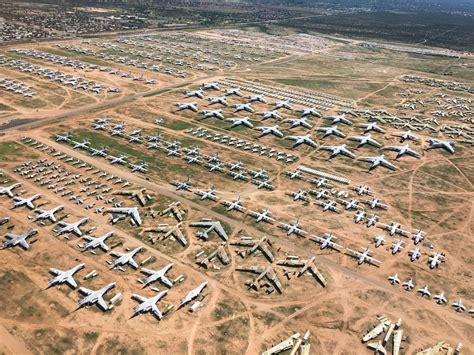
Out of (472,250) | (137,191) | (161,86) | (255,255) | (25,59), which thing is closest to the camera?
(255,255)

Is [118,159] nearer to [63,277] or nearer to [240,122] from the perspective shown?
[63,277]

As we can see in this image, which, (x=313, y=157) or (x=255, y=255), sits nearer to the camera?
(x=255, y=255)

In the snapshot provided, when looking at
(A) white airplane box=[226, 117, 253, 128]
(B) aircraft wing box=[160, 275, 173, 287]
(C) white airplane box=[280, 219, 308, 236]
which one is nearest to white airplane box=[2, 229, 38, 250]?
(B) aircraft wing box=[160, 275, 173, 287]

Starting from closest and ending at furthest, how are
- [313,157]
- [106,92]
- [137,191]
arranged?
[137,191]
[313,157]
[106,92]

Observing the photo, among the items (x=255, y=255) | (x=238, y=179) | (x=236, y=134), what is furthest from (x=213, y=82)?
(x=255, y=255)

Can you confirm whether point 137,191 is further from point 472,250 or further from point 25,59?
point 25,59

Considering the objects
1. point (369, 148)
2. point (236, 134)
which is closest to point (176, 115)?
point (236, 134)

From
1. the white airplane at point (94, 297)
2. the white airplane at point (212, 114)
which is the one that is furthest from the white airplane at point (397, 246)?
the white airplane at point (212, 114)

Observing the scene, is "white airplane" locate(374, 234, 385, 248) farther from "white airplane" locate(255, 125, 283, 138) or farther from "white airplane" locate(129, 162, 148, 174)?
"white airplane" locate(129, 162, 148, 174)

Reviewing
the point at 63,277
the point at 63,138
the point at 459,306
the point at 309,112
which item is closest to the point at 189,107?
the point at 309,112
